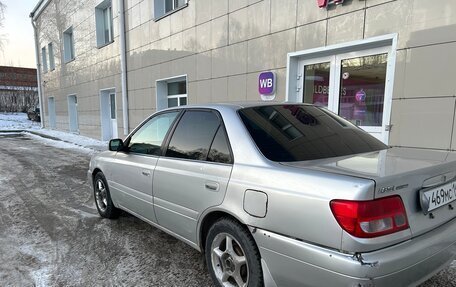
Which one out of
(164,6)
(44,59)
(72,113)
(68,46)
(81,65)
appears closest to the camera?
(164,6)

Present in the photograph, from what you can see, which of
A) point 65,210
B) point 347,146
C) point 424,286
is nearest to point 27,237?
point 65,210

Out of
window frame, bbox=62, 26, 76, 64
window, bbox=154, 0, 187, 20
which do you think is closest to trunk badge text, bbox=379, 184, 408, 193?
window, bbox=154, 0, 187, 20

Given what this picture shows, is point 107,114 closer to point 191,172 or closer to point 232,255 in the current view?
point 191,172

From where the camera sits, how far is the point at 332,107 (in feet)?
19.5

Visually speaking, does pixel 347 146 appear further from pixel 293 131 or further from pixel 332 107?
pixel 332 107

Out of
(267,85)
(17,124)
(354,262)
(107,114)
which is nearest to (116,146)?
(354,262)

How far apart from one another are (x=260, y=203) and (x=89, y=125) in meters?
16.1

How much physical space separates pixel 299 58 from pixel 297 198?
5.00 meters

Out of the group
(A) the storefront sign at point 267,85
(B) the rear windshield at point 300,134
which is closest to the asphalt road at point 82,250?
(B) the rear windshield at point 300,134

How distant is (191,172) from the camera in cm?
279

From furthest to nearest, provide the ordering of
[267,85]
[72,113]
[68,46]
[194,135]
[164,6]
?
[72,113]
[68,46]
[164,6]
[267,85]
[194,135]

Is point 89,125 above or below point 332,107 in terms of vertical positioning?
below

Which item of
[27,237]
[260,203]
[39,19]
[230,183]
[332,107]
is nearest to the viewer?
[260,203]

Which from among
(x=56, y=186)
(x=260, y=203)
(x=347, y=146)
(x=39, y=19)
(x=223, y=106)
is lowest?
(x=56, y=186)
